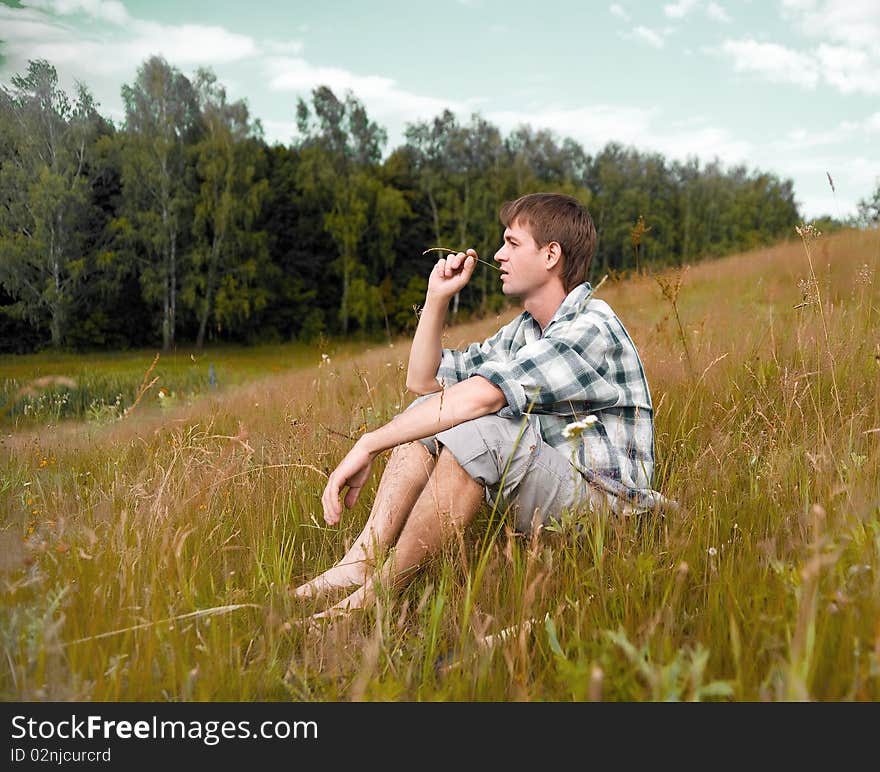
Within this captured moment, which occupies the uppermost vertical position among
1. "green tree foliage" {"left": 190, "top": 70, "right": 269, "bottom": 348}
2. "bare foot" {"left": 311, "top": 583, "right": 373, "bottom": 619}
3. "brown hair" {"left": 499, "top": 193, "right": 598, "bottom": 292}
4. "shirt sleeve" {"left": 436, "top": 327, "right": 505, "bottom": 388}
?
"green tree foliage" {"left": 190, "top": 70, "right": 269, "bottom": 348}

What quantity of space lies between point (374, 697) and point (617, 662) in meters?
0.46

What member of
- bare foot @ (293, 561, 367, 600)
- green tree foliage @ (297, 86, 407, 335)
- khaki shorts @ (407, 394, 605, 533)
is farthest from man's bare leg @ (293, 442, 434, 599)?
green tree foliage @ (297, 86, 407, 335)

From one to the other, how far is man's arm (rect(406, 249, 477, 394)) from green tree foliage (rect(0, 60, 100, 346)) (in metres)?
2.92

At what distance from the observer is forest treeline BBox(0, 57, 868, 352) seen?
27.7ft

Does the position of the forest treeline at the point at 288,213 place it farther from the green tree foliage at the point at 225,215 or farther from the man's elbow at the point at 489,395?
the man's elbow at the point at 489,395

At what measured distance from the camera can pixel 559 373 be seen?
220 cm

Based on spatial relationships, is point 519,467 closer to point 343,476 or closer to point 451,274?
point 343,476

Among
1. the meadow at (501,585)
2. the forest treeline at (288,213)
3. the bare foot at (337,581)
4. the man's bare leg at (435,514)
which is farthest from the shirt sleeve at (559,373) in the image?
the forest treeline at (288,213)

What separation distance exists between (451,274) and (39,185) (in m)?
4.84

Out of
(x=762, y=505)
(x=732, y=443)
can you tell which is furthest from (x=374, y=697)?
(x=732, y=443)

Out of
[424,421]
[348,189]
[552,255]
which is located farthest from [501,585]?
[348,189]

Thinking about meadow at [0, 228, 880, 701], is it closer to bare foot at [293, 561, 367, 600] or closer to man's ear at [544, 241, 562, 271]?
bare foot at [293, 561, 367, 600]

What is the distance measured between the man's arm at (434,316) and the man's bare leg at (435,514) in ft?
2.42
